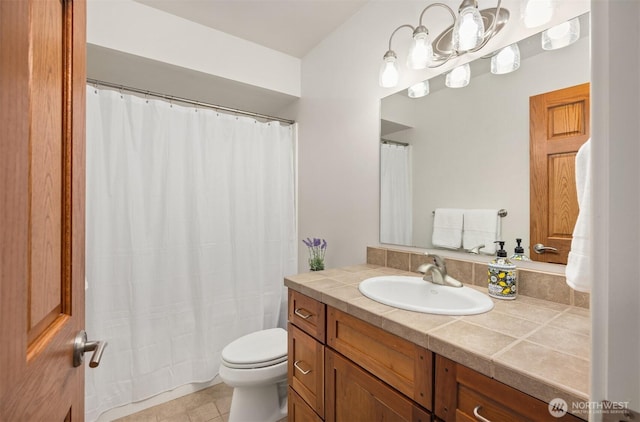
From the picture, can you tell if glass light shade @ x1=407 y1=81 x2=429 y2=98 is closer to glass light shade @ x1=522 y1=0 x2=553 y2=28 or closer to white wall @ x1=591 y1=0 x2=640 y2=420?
glass light shade @ x1=522 y1=0 x2=553 y2=28

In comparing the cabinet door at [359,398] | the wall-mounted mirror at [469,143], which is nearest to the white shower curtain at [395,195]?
the wall-mounted mirror at [469,143]

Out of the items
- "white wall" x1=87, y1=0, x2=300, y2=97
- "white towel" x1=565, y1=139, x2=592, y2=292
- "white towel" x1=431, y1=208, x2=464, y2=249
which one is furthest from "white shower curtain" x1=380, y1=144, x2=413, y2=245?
"white wall" x1=87, y1=0, x2=300, y2=97

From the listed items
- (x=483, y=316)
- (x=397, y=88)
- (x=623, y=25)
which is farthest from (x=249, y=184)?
(x=623, y=25)

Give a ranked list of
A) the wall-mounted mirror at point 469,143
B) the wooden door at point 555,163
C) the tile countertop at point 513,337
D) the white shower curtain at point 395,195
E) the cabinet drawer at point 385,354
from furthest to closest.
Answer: the white shower curtain at point 395,195
the wall-mounted mirror at point 469,143
the wooden door at point 555,163
the cabinet drawer at point 385,354
the tile countertop at point 513,337

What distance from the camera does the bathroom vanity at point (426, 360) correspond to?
2.03 feet

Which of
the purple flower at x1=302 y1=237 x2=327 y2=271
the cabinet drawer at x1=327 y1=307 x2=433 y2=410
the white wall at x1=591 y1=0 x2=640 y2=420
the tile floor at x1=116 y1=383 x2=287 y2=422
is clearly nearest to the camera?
the white wall at x1=591 y1=0 x2=640 y2=420

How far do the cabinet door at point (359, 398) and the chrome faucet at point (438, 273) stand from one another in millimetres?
499

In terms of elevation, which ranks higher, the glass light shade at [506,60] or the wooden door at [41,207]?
the glass light shade at [506,60]

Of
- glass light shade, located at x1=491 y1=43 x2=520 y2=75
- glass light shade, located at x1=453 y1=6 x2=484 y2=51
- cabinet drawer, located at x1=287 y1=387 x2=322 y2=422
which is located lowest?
cabinet drawer, located at x1=287 y1=387 x2=322 y2=422

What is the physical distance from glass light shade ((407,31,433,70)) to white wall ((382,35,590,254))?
117mm

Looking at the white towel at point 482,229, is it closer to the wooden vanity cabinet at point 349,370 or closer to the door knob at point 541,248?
the door knob at point 541,248

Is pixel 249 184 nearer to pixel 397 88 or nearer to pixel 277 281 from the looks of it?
pixel 277 281

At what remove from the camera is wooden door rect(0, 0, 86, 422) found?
0.38m

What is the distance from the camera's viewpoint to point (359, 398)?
100 cm
